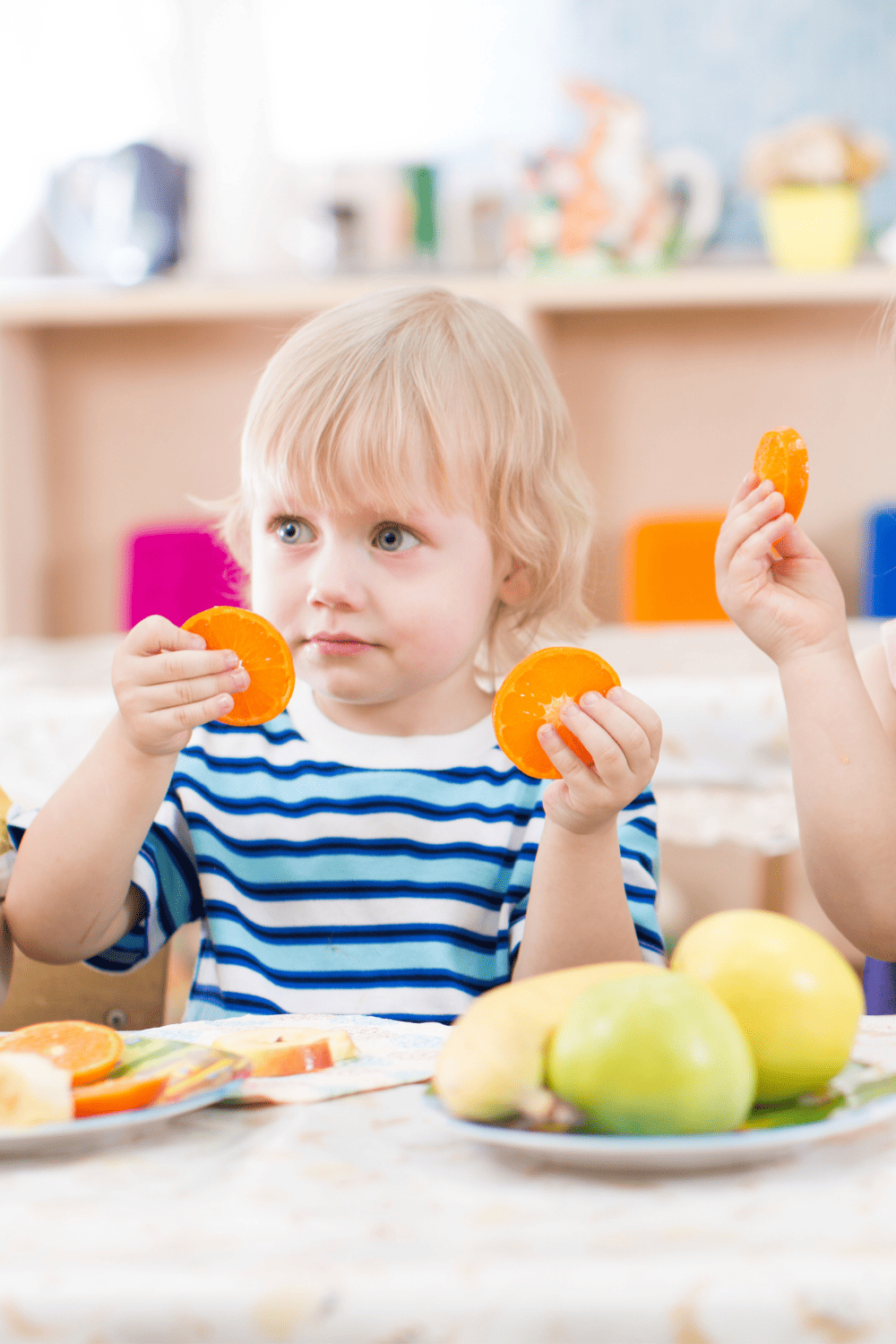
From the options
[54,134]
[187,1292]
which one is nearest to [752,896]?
[187,1292]

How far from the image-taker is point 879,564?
2.76 meters

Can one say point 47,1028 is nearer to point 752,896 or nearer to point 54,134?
point 752,896

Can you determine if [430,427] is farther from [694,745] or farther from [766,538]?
[694,745]

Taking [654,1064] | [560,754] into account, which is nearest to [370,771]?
[560,754]

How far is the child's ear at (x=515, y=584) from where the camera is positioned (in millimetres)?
950

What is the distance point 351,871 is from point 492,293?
2227 mm

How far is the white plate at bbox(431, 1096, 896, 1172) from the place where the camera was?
1.31ft

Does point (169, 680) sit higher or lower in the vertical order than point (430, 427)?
lower

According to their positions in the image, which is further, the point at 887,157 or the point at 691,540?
the point at 887,157

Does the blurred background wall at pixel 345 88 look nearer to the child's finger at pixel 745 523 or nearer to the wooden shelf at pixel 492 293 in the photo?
the wooden shelf at pixel 492 293

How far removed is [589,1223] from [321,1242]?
3.0 inches

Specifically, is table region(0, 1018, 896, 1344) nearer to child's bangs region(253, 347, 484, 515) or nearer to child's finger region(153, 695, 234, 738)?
child's finger region(153, 695, 234, 738)

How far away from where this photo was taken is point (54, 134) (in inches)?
128

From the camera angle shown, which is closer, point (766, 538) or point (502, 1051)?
point (502, 1051)
